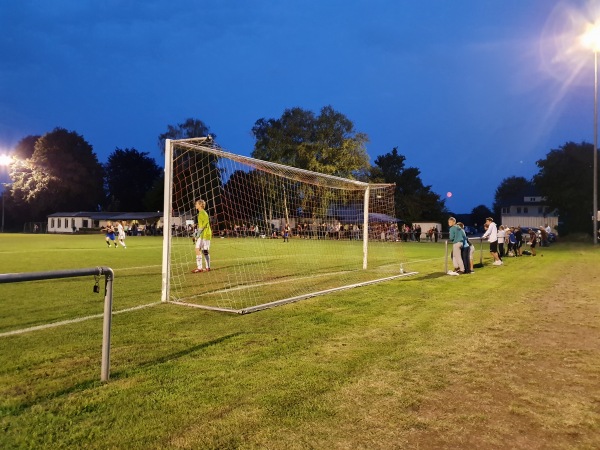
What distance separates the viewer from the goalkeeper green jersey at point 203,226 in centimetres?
1266

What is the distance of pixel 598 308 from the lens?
8.16 meters

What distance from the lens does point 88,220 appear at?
214ft

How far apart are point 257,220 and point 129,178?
74.9 m

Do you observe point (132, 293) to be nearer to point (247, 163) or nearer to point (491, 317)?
point (247, 163)

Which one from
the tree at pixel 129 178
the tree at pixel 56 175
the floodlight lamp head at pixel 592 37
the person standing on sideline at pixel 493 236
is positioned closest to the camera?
the person standing on sideline at pixel 493 236

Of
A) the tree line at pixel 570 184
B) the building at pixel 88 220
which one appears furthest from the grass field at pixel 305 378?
the building at pixel 88 220

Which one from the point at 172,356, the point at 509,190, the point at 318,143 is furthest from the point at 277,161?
the point at 509,190

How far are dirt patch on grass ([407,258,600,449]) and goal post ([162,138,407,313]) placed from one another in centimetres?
388

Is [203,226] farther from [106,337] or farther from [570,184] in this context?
[570,184]

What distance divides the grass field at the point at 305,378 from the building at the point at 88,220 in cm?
5870

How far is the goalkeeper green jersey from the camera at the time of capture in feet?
41.5

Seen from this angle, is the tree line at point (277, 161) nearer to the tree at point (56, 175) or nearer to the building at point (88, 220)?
the tree at point (56, 175)

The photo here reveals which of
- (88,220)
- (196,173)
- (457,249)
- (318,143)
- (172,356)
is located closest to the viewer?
(172,356)

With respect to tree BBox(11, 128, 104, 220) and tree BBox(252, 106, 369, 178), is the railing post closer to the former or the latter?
tree BBox(252, 106, 369, 178)
